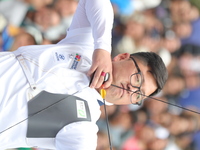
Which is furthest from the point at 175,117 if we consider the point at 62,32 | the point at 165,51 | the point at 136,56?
the point at 136,56

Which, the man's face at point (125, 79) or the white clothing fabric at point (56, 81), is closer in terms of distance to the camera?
the white clothing fabric at point (56, 81)

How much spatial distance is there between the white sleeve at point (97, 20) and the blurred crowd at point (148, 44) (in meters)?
0.47

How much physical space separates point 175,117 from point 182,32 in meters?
0.56

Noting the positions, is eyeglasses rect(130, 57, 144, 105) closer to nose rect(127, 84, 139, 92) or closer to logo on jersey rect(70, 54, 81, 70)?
nose rect(127, 84, 139, 92)

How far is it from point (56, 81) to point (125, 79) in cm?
19

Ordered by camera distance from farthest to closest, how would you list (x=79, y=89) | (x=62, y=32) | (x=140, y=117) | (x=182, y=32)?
(x=182, y=32) → (x=140, y=117) → (x=62, y=32) → (x=79, y=89)

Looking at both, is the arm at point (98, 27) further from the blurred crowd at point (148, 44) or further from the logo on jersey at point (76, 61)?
the blurred crowd at point (148, 44)

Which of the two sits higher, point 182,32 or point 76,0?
point 76,0

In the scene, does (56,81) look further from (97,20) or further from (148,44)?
(148,44)

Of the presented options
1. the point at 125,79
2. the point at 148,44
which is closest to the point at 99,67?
the point at 125,79

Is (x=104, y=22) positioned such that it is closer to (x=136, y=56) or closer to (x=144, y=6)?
(x=136, y=56)

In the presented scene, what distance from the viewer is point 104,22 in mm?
776

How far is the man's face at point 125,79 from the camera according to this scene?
0.78m

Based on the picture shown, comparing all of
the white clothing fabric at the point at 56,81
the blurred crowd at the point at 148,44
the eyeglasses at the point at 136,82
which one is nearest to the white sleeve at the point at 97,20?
the white clothing fabric at the point at 56,81
